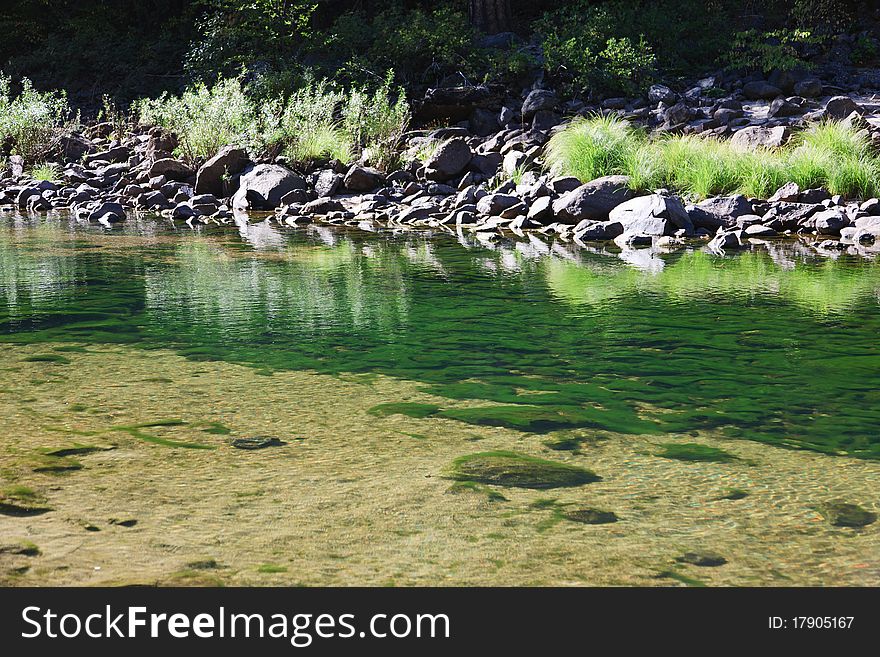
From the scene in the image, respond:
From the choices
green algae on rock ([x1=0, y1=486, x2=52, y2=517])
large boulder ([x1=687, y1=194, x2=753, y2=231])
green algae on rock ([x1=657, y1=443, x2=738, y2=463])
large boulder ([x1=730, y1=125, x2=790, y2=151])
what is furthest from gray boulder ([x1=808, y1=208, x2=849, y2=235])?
green algae on rock ([x1=0, y1=486, x2=52, y2=517])

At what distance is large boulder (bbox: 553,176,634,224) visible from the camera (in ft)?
32.3

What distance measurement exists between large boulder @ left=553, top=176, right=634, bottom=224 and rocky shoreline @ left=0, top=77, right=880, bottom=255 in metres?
0.02

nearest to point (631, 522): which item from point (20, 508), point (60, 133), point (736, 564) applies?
point (736, 564)

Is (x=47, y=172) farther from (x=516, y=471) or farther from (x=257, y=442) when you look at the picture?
(x=516, y=471)

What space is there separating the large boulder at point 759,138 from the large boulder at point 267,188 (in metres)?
5.87

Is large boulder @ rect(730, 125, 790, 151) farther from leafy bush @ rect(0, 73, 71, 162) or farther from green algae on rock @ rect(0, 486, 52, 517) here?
leafy bush @ rect(0, 73, 71, 162)

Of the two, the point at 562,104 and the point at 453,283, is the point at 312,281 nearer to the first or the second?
the point at 453,283

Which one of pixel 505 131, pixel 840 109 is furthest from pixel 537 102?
pixel 840 109

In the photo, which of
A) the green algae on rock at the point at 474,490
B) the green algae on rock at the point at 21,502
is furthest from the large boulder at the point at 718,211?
the green algae on rock at the point at 21,502

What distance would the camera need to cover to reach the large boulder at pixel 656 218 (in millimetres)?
8898

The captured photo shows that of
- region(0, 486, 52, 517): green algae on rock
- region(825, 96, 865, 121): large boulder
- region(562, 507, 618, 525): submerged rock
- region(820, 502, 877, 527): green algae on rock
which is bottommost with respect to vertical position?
region(820, 502, 877, 527): green algae on rock

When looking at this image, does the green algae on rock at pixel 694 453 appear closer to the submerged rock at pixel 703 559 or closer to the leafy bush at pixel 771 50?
the submerged rock at pixel 703 559

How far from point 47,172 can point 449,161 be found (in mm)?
7143

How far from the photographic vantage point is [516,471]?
2580mm
